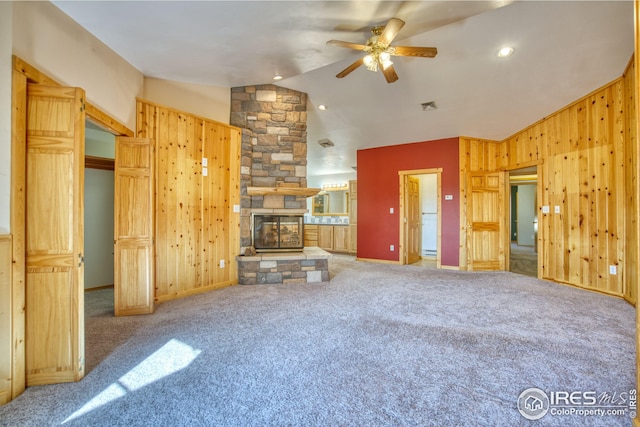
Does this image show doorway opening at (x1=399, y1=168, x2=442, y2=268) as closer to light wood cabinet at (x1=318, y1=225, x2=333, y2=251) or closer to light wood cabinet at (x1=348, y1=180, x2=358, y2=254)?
light wood cabinet at (x1=348, y1=180, x2=358, y2=254)

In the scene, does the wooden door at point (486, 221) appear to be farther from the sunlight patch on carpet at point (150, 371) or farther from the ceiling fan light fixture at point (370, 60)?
the sunlight patch on carpet at point (150, 371)

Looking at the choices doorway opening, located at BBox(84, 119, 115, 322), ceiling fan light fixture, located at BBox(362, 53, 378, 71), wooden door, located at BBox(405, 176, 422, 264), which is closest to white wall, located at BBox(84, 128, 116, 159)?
doorway opening, located at BBox(84, 119, 115, 322)

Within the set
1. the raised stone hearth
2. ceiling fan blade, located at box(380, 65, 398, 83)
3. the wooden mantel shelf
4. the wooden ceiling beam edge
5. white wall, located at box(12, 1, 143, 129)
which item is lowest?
the raised stone hearth

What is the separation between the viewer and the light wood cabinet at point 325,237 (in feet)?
26.5

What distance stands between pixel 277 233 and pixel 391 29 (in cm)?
318

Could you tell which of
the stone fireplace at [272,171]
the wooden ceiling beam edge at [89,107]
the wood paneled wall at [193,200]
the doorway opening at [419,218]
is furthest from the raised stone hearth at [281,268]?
the doorway opening at [419,218]

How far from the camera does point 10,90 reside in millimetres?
1686

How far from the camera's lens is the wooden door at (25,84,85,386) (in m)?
1.80

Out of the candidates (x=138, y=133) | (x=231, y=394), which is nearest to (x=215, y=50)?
(x=138, y=133)

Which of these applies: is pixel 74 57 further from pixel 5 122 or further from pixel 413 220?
pixel 413 220

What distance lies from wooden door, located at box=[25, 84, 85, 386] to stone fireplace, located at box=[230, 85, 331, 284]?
7.85 ft

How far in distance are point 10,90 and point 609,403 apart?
3967 mm

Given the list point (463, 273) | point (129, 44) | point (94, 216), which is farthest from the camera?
point (463, 273)

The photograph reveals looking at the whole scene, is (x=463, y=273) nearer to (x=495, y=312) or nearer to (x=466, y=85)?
(x=495, y=312)
